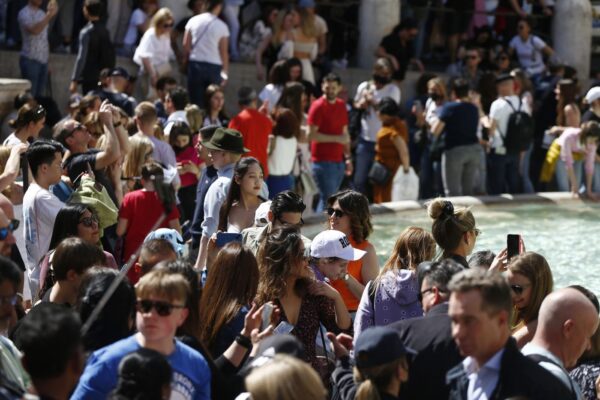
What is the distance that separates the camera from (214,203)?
9359mm

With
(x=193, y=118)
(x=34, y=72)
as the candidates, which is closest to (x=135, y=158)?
(x=193, y=118)

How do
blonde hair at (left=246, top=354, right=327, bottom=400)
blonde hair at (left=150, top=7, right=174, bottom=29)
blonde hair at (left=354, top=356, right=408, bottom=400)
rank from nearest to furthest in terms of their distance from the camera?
blonde hair at (left=246, top=354, right=327, bottom=400) → blonde hair at (left=354, top=356, right=408, bottom=400) → blonde hair at (left=150, top=7, right=174, bottom=29)

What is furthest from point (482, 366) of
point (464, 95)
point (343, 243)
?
point (464, 95)

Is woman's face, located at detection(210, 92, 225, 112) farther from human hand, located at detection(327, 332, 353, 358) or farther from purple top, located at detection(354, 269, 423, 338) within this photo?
human hand, located at detection(327, 332, 353, 358)

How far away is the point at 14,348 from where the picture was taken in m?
5.68

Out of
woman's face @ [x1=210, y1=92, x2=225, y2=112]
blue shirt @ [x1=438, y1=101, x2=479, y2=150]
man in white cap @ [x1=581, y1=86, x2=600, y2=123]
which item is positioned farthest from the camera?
man in white cap @ [x1=581, y1=86, x2=600, y2=123]

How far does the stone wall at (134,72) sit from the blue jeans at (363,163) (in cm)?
322

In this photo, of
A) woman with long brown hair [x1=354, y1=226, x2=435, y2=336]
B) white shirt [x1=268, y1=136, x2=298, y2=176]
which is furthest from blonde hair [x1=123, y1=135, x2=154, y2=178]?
woman with long brown hair [x1=354, y1=226, x2=435, y2=336]

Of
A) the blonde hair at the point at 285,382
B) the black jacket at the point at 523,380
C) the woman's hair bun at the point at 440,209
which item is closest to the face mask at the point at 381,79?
the woman's hair bun at the point at 440,209

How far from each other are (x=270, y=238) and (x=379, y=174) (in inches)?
297

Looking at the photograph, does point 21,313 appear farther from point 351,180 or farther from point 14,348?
point 351,180

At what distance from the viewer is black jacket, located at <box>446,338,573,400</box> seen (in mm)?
5102

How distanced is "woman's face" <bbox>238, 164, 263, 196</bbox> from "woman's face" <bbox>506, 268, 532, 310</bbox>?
272 centimetres

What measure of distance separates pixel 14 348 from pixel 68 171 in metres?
4.21
